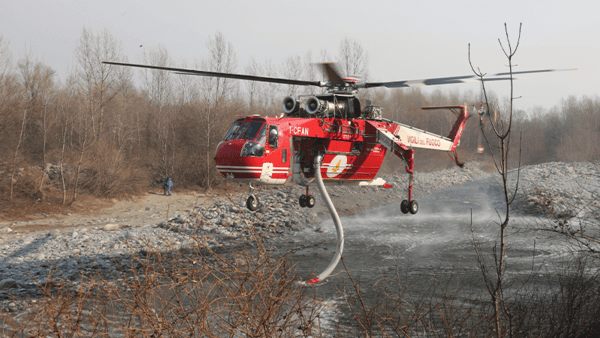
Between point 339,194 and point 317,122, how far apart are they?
14878mm

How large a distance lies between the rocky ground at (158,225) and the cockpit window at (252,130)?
2.00m

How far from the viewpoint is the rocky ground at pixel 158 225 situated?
12.9 m

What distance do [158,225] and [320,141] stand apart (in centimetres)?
1018

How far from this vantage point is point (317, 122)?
1117cm

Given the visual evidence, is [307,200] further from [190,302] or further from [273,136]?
[190,302]

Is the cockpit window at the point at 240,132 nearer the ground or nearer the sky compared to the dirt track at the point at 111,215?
nearer the sky

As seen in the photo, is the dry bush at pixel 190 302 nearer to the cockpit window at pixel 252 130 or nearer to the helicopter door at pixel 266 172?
the helicopter door at pixel 266 172

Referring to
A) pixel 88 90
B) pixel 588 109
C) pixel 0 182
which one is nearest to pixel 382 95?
pixel 588 109

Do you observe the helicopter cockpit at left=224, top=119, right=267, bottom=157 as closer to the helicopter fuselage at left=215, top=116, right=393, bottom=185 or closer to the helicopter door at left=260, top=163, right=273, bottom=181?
the helicopter fuselage at left=215, top=116, right=393, bottom=185

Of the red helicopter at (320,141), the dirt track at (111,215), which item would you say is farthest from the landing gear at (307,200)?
the dirt track at (111,215)

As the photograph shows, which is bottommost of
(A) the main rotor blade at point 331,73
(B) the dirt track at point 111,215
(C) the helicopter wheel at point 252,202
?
(B) the dirt track at point 111,215

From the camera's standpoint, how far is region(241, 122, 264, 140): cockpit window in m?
10.5

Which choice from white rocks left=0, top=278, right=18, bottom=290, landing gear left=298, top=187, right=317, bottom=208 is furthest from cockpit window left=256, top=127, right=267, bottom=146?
white rocks left=0, top=278, right=18, bottom=290

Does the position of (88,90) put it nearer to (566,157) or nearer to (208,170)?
(208,170)
